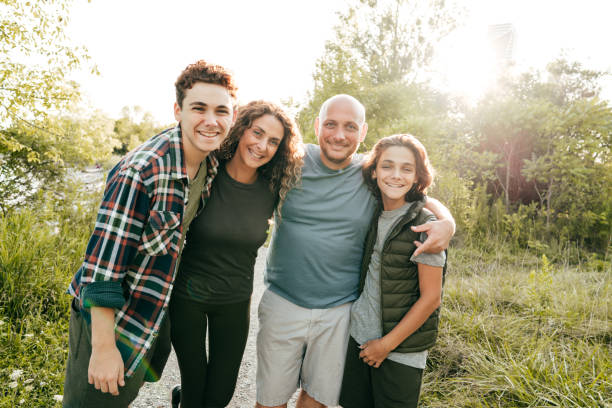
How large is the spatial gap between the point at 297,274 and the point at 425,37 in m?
19.4

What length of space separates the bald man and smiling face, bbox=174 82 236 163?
2.25 feet

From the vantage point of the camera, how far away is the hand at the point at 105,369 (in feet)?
4.63

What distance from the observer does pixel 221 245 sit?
198 cm

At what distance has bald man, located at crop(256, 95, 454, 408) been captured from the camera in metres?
2.10

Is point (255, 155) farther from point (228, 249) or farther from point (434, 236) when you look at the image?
point (434, 236)

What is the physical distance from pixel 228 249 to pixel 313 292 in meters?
0.61

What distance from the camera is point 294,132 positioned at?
2287 millimetres

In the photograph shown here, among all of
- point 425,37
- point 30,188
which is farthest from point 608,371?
point 425,37

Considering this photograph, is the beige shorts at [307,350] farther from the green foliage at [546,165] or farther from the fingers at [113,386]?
the green foliage at [546,165]

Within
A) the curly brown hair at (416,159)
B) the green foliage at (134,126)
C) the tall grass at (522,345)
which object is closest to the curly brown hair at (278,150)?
the curly brown hair at (416,159)

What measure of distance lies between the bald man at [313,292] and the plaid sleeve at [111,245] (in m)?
1.00

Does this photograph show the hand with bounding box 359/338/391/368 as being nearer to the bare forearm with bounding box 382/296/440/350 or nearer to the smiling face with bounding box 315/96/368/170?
the bare forearm with bounding box 382/296/440/350

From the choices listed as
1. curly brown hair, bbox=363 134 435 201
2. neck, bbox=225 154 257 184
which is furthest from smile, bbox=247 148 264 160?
curly brown hair, bbox=363 134 435 201

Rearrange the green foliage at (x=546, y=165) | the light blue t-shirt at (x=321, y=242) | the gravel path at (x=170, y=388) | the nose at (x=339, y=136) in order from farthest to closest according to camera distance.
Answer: the green foliage at (x=546, y=165), the gravel path at (x=170, y=388), the nose at (x=339, y=136), the light blue t-shirt at (x=321, y=242)
